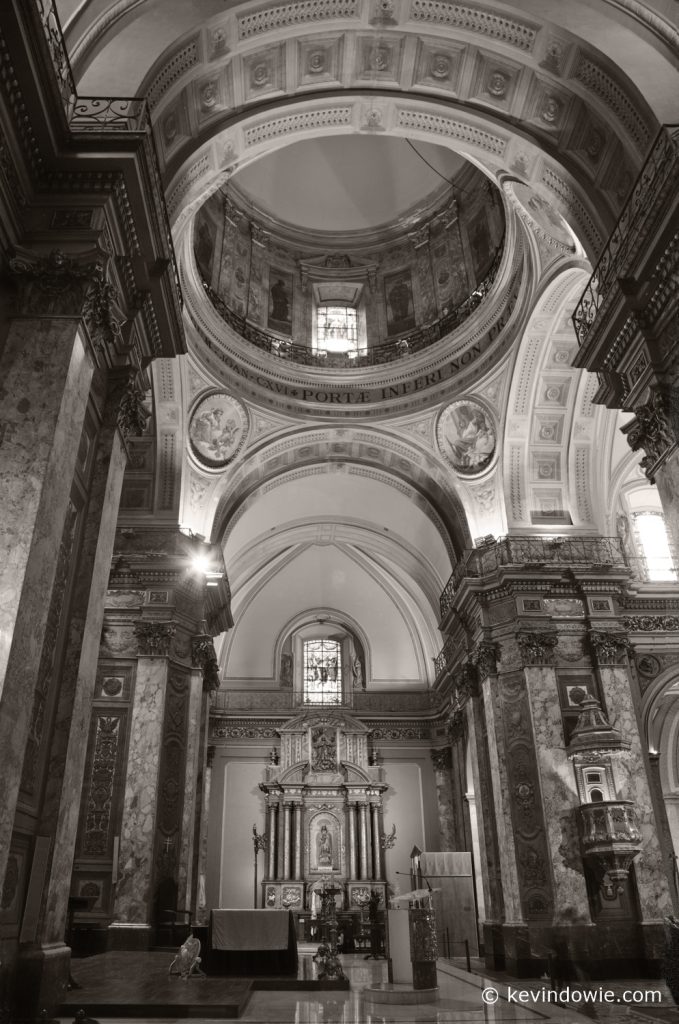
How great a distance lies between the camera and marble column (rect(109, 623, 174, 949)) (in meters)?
11.6

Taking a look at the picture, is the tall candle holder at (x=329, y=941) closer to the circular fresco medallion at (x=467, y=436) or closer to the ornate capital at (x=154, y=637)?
the ornate capital at (x=154, y=637)

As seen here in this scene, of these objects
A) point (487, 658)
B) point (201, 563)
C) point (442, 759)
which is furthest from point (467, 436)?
point (442, 759)

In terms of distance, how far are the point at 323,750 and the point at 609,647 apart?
A: 10116 mm

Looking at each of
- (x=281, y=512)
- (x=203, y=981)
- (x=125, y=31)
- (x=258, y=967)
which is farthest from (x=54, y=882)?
(x=281, y=512)

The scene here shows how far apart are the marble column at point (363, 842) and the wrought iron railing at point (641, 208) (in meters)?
15.8

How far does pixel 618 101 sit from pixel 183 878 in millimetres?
12748

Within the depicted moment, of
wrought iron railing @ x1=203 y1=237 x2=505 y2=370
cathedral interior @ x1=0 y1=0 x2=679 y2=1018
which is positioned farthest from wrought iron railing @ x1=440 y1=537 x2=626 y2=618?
wrought iron railing @ x1=203 y1=237 x2=505 y2=370

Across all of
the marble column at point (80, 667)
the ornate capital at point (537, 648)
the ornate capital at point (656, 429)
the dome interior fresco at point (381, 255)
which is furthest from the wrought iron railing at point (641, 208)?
the ornate capital at point (537, 648)

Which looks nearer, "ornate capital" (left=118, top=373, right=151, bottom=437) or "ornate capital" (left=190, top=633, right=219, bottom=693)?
"ornate capital" (left=118, top=373, right=151, bottom=437)

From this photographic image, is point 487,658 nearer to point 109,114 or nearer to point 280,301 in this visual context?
point 280,301

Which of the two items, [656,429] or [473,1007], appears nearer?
[656,429]

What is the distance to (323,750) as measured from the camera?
843 inches

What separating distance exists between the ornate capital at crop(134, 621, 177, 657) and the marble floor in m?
6.00

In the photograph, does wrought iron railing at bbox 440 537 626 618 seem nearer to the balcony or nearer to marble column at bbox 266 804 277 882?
the balcony
